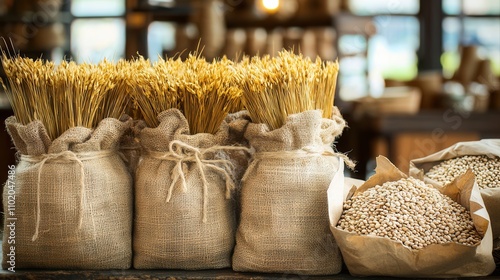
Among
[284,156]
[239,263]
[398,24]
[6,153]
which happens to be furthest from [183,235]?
[398,24]

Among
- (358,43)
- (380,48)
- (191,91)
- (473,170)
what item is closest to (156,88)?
(191,91)

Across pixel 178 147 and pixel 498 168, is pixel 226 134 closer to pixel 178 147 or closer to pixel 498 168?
pixel 178 147

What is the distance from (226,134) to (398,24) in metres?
5.13

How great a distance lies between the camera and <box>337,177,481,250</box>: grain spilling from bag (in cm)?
117

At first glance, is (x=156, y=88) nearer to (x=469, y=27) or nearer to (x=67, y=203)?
(x=67, y=203)

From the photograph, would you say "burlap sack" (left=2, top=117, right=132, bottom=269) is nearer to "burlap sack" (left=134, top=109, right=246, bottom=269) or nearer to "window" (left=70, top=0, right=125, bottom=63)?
"burlap sack" (left=134, top=109, right=246, bottom=269)

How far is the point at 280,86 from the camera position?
1229mm

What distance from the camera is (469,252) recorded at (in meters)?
1.13

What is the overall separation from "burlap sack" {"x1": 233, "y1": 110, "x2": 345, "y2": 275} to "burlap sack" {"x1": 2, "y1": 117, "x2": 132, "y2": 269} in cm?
25

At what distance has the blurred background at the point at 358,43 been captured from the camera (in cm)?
453

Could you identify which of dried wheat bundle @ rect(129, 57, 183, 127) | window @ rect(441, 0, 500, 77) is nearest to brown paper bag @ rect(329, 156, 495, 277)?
dried wheat bundle @ rect(129, 57, 183, 127)

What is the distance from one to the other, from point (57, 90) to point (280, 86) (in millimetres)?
417

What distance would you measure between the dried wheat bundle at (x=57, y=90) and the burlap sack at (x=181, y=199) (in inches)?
4.6

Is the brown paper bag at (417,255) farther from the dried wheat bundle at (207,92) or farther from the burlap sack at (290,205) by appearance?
the dried wheat bundle at (207,92)
